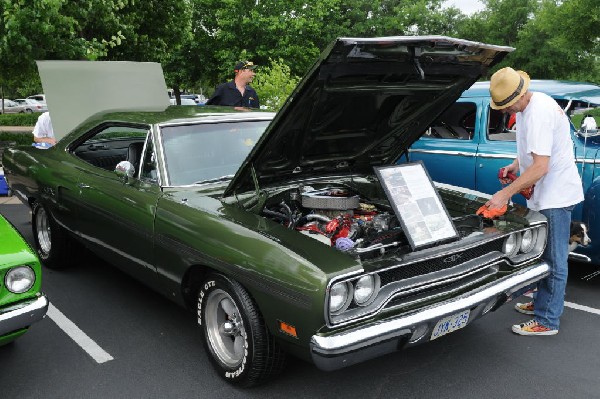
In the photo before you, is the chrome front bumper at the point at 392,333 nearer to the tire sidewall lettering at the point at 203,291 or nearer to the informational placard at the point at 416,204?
the informational placard at the point at 416,204

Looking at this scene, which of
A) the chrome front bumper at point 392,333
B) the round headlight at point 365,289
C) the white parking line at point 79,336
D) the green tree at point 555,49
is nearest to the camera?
the chrome front bumper at point 392,333

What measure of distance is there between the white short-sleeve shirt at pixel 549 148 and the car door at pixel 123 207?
2.45 m

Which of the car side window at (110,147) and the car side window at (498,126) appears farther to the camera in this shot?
the car side window at (498,126)

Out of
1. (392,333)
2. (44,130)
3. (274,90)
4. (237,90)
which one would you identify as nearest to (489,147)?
(237,90)

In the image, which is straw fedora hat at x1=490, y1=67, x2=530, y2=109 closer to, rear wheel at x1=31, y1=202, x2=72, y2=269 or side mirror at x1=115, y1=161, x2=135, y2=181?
side mirror at x1=115, y1=161, x2=135, y2=181

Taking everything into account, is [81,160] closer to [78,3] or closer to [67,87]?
[67,87]

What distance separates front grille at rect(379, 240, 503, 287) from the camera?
285 cm

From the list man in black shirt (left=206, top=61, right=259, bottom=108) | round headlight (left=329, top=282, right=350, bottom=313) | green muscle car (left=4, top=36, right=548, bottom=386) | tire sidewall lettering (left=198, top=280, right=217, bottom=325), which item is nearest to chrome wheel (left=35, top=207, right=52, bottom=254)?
green muscle car (left=4, top=36, right=548, bottom=386)

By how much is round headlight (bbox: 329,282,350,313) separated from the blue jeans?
1826mm

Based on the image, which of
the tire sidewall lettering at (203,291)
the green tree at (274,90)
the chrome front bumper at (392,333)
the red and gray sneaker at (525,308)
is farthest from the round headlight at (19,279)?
the green tree at (274,90)

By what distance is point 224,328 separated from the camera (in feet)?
10.6

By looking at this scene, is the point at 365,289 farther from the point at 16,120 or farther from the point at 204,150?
the point at 16,120

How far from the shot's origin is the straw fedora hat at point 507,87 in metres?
3.52

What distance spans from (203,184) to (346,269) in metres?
1.52
